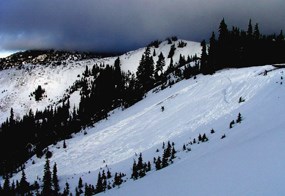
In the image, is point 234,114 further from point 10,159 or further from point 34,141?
point 34,141

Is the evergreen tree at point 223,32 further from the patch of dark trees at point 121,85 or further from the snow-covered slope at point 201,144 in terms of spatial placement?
the snow-covered slope at point 201,144

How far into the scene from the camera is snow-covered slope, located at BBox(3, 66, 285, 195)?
13.2 meters

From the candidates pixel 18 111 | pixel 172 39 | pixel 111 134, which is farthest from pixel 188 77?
pixel 18 111

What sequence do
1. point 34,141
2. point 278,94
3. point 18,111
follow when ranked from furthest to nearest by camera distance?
1. point 18,111
2. point 34,141
3. point 278,94

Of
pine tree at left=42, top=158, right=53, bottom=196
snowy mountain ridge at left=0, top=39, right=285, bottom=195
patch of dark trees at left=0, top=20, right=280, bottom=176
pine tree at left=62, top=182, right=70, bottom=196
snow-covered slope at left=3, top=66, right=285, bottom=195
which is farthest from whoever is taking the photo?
patch of dark trees at left=0, top=20, right=280, bottom=176

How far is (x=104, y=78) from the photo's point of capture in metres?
118

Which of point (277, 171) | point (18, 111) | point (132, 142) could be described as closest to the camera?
point (277, 171)

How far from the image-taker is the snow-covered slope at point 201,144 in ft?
43.4

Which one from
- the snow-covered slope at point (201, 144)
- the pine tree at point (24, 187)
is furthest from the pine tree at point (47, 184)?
the pine tree at point (24, 187)

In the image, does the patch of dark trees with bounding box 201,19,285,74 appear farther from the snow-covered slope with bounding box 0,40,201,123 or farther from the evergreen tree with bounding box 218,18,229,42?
the snow-covered slope with bounding box 0,40,201,123

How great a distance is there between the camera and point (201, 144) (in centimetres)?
3222

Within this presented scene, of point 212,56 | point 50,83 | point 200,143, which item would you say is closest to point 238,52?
point 212,56

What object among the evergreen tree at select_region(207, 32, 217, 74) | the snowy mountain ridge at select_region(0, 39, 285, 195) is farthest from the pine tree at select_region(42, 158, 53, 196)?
the evergreen tree at select_region(207, 32, 217, 74)

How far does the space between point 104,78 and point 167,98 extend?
57.6 metres
